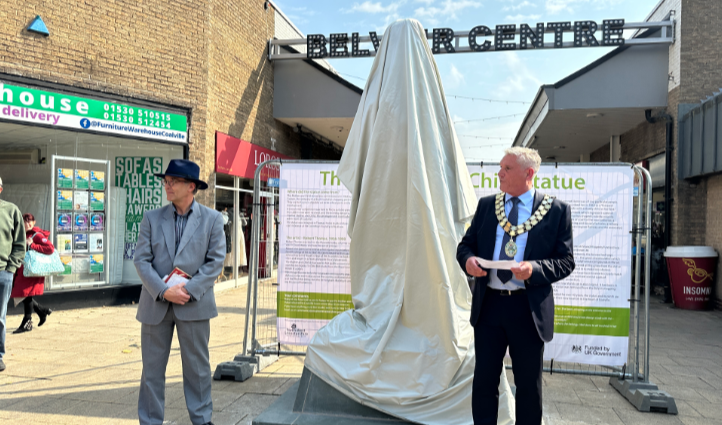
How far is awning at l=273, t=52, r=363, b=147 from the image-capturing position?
1426 cm

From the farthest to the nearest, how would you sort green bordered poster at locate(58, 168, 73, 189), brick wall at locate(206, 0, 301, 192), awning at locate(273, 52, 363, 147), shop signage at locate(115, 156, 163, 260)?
awning at locate(273, 52, 363, 147), brick wall at locate(206, 0, 301, 192), shop signage at locate(115, 156, 163, 260), green bordered poster at locate(58, 168, 73, 189)

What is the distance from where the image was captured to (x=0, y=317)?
16.8ft

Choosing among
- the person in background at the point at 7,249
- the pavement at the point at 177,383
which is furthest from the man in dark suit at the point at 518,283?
the person in background at the point at 7,249

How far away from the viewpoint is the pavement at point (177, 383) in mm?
4109

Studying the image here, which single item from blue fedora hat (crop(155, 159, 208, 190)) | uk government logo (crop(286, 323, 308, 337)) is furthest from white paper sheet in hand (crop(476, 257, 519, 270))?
uk government logo (crop(286, 323, 308, 337))

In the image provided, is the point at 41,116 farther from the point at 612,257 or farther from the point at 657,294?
the point at 657,294

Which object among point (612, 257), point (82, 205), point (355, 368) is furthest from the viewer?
point (82, 205)

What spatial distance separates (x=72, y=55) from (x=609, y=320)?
9.13 m

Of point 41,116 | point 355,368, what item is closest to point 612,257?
point 355,368

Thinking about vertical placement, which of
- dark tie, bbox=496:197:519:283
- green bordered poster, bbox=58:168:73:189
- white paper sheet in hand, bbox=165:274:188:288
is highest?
green bordered poster, bbox=58:168:73:189

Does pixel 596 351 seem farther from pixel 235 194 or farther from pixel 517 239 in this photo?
pixel 235 194

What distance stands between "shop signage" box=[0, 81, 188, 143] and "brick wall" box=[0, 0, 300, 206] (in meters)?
0.25

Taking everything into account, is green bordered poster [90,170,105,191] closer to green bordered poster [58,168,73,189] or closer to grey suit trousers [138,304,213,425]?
green bordered poster [58,168,73,189]

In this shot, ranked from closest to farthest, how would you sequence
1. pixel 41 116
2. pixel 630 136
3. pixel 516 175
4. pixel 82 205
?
pixel 516 175 < pixel 41 116 < pixel 82 205 < pixel 630 136
